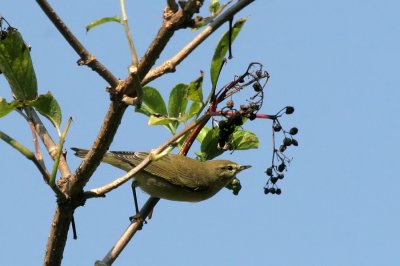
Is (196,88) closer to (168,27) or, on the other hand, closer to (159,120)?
(159,120)

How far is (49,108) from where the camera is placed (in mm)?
3137

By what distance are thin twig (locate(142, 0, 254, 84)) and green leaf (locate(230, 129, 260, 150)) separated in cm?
163

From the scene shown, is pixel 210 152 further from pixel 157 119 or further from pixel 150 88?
pixel 157 119

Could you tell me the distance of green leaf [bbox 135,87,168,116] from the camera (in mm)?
3510

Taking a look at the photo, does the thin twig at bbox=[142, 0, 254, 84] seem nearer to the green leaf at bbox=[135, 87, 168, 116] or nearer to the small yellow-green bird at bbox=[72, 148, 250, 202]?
the green leaf at bbox=[135, 87, 168, 116]

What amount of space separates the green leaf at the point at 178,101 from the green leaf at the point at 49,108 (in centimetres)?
60

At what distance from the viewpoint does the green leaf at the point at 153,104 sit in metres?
3.51

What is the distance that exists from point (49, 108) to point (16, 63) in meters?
0.28

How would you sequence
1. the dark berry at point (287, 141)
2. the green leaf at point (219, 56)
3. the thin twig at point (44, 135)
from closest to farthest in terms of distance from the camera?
the green leaf at point (219, 56) → the thin twig at point (44, 135) → the dark berry at point (287, 141)

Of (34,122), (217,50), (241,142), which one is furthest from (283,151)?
(34,122)

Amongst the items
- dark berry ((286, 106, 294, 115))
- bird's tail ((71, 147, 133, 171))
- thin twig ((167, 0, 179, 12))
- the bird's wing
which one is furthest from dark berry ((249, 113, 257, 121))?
the bird's wing

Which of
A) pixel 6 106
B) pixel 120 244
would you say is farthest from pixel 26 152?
pixel 120 244

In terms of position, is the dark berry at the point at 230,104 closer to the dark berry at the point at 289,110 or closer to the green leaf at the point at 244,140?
the dark berry at the point at 289,110

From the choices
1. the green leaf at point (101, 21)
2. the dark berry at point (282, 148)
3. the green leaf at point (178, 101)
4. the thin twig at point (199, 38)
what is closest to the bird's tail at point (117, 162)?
the dark berry at point (282, 148)
